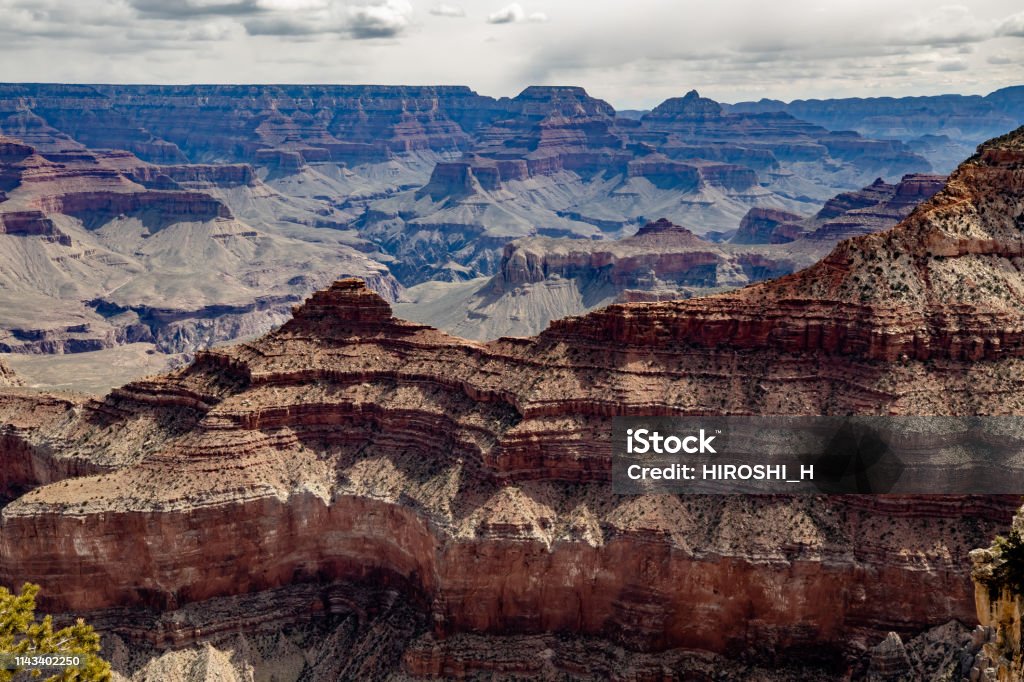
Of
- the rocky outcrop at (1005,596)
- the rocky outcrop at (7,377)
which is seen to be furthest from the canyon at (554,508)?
the rocky outcrop at (7,377)

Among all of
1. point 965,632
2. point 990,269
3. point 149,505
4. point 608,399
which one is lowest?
point 965,632

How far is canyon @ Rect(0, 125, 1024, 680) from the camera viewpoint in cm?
6350

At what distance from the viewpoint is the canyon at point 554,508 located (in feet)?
208

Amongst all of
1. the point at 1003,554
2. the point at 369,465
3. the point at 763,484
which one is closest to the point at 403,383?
the point at 369,465

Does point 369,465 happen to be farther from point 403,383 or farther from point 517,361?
point 517,361

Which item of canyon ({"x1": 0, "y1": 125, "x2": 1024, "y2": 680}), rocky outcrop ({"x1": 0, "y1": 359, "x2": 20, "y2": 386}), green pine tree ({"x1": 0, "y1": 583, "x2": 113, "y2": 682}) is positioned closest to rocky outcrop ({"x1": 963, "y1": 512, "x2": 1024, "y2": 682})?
canyon ({"x1": 0, "y1": 125, "x2": 1024, "y2": 680})

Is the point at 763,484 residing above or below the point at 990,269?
below

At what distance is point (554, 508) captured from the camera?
6850cm

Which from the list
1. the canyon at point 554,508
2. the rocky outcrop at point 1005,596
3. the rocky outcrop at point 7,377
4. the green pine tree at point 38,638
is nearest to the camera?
the rocky outcrop at point 1005,596

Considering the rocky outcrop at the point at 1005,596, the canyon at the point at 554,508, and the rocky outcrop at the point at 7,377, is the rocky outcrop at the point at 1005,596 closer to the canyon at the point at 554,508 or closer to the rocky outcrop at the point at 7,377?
the canyon at the point at 554,508

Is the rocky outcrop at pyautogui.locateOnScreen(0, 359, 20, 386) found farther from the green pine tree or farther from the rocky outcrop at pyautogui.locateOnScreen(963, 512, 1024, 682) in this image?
the rocky outcrop at pyautogui.locateOnScreen(963, 512, 1024, 682)

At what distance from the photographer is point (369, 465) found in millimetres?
75312

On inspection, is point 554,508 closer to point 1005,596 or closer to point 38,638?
point 1005,596

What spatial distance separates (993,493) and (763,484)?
13487 millimetres
